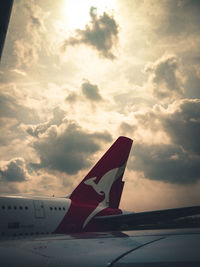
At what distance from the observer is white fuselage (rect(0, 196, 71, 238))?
31.8 feet

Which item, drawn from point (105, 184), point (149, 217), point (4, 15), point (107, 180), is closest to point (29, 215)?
point (149, 217)

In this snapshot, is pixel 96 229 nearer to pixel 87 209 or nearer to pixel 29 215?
pixel 87 209

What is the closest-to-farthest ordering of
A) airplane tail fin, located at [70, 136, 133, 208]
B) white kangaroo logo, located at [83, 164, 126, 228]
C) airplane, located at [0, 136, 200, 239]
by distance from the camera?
airplane, located at [0, 136, 200, 239]
airplane tail fin, located at [70, 136, 133, 208]
white kangaroo logo, located at [83, 164, 126, 228]

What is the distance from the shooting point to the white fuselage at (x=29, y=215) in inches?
382

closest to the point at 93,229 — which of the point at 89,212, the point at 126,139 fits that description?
the point at 89,212

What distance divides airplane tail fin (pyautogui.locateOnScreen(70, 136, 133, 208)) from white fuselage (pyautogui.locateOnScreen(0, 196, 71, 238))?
1.84 meters

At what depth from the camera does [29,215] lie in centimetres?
1042

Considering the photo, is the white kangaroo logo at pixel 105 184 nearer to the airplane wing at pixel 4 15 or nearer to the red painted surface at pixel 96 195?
the red painted surface at pixel 96 195

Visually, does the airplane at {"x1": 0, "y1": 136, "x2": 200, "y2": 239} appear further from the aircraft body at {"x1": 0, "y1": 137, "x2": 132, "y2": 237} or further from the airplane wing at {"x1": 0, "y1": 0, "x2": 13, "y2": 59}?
the airplane wing at {"x1": 0, "y1": 0, "x2": 13, "y2": 59}

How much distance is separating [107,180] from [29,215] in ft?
20.7

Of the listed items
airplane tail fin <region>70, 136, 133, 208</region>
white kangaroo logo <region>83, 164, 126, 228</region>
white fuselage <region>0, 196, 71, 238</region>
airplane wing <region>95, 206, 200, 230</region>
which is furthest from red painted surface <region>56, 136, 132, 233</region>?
airplane wing <region>95, 206, 200, 230</region>

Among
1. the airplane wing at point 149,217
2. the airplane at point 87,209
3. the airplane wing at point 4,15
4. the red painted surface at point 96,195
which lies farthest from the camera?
the red painted surface at point 96,195

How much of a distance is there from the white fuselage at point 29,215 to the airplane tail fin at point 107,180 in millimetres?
1836

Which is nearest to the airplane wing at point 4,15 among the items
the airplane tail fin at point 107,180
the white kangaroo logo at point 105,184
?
the airplane tail fin at point 107,180
